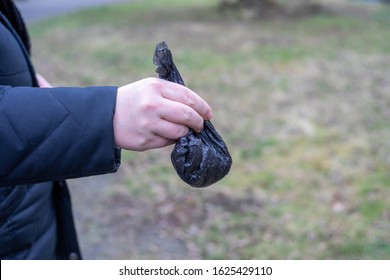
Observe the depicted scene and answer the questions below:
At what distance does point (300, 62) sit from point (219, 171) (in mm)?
7161

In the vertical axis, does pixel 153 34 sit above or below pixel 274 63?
above

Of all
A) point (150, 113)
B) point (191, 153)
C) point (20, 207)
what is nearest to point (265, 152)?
point (20, 207)

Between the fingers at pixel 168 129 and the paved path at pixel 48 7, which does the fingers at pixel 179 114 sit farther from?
the paved path at pixel 48 7

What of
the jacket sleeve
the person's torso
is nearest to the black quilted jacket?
the jacket sleeve

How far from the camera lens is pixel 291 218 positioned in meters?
4.06

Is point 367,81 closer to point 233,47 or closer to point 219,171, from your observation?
point 233,47

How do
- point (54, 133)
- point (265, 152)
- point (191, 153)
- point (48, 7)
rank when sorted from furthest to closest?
point (48, 7) → point (265, 152) → point (191, 153) → point (54, 133)

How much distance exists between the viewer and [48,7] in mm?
16719

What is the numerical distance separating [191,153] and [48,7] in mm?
16705

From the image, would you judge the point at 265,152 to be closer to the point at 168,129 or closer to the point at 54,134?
the point at 168,129

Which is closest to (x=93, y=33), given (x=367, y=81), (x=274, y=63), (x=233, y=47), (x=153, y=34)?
(x=153, y=34)

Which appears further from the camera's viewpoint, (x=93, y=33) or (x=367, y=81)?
(x=93, y=33)

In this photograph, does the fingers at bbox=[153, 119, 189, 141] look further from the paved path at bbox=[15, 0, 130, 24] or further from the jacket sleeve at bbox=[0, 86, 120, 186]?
the paved path at bbox=[15, 0, 130, 24]

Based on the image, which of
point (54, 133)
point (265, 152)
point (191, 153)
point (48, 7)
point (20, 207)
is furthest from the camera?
point (48, 7)
